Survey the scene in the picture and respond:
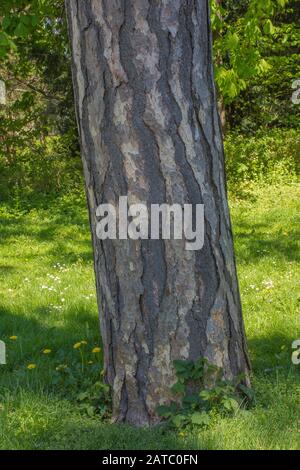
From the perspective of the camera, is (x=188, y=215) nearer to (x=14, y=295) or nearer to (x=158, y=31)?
(x=158, y=31)

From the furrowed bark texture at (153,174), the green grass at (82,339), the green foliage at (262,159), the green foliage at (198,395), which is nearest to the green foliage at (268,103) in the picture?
the green foliage at (262,159)

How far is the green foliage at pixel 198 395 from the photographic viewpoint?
3191 mm

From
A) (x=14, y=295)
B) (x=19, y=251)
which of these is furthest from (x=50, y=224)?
(x=14, y=295)

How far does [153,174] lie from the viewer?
3105 mm

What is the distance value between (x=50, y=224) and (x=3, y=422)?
700cm

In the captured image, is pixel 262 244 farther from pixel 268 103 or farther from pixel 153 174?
pixel 268 103

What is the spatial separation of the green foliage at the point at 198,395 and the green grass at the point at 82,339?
0.07 metres

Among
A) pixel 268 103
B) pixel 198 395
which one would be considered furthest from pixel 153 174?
pixel 268 103

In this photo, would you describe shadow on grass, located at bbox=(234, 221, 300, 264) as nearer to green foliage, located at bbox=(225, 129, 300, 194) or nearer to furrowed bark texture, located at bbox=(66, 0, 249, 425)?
green foliage, located at bbox=(225, 129, 300, 194)

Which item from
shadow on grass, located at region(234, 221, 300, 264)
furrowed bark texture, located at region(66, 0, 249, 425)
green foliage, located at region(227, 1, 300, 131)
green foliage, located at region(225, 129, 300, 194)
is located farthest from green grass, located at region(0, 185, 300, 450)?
green foliage, located at region(227, 1, 300, 131)

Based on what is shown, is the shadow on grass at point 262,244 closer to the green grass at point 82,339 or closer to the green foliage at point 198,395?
the green grass at point 82,339

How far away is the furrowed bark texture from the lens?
3033 millimetres

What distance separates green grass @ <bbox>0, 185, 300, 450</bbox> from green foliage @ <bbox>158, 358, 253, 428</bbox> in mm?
74

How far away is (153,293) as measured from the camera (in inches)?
126
